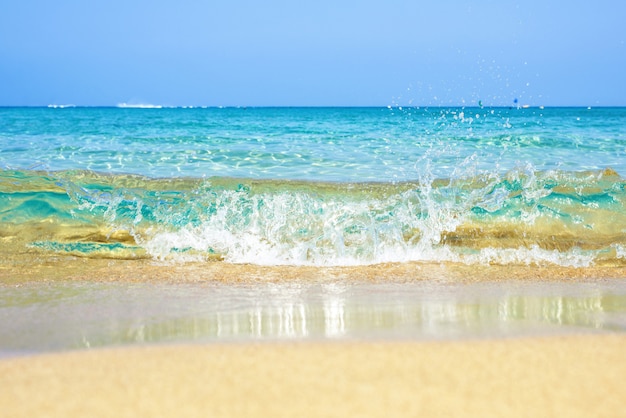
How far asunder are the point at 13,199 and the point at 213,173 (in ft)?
10.9

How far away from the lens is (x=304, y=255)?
17.0 feet

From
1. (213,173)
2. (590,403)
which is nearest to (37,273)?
(590,403)

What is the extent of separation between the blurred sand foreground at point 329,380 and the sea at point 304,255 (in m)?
0.21

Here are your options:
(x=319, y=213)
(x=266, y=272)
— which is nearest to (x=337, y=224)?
(x=319, y=213)

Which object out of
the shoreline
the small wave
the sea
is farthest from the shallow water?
the small wave

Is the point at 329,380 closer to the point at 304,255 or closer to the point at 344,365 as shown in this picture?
the point at 344,365

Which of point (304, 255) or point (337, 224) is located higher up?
point (337, 224)

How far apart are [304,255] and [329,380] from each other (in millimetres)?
2712

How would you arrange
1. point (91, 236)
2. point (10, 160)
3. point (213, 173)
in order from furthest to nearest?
point (10, 160) < point (213, 173) < point (91, 236)

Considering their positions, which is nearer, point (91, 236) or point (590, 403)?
point (590, 403)

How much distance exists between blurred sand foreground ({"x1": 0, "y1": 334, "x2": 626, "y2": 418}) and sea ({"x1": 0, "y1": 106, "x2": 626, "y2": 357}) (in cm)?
21

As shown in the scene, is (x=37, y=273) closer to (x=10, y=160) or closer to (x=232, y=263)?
(x=232, y=263)

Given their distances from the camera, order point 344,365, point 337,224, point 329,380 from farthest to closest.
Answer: point 337,224
point 344,365
point 329,380

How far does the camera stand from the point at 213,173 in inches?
384
